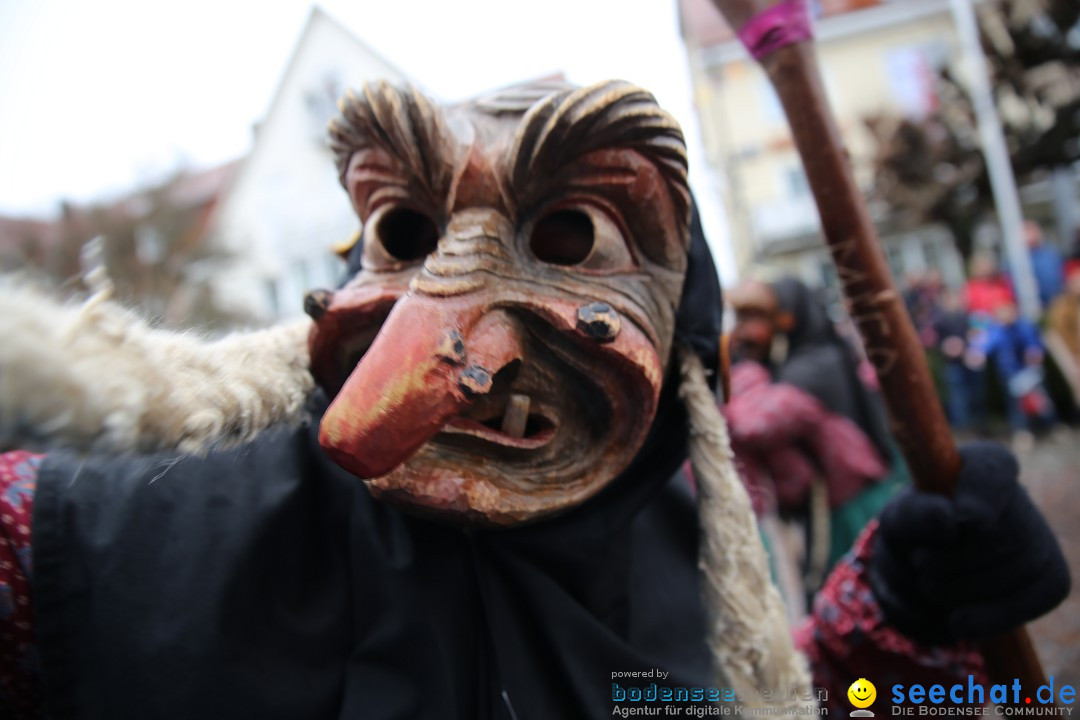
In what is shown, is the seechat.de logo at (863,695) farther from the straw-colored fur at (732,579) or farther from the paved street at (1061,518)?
the paved street at (1061,518)

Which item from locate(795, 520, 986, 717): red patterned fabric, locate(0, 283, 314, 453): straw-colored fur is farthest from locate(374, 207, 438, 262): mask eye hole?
locate(795, 520, 986, 717): red patterned fabric

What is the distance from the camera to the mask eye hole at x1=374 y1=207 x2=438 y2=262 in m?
1.14

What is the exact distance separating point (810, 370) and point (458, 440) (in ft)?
8.79

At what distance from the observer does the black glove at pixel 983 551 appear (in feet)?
3.96

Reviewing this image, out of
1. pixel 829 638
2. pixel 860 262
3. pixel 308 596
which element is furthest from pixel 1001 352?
pixel 308 596

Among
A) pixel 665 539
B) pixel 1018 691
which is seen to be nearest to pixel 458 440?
pixel 665 539

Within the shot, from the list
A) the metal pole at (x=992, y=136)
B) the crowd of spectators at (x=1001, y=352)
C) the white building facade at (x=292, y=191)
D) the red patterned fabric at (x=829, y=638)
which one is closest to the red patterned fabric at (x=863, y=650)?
the red patterned fabric at (x=829, y=638)

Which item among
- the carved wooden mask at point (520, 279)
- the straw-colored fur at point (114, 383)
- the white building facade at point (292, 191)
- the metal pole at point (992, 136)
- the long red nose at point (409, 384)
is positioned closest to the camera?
the straw-colored fur at point (114, 383)

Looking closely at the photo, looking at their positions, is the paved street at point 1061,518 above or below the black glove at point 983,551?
below

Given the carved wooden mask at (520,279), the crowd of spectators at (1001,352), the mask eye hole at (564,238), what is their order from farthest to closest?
the crowd of spectators at (1001,352) → the mask eye hole at (564,238) → the carved wooden mask at (520,279)

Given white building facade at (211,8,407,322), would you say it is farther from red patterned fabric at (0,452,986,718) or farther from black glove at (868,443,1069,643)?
black glove at (868,443,1069,643)

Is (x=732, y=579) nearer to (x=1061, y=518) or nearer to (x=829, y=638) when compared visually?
(x=829, y=638)

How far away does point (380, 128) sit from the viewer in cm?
106

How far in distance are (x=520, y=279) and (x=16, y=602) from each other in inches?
31.2
